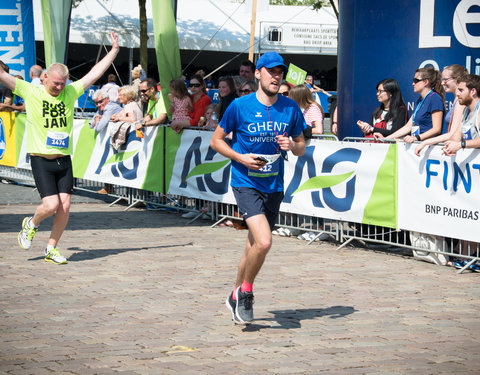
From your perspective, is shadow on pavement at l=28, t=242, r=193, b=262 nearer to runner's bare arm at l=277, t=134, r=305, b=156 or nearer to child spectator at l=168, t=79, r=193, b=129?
child spectator at l=168, t=79, r=193, b=129

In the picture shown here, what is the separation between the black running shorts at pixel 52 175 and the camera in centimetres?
917

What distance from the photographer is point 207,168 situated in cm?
1207

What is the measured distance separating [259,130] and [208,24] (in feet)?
87.6

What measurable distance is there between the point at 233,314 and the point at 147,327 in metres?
0.67

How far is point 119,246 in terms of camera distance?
1019 cm

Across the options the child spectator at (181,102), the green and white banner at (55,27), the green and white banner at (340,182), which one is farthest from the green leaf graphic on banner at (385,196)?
the green and white banner at (55,27)

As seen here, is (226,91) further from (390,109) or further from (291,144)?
(291,144)

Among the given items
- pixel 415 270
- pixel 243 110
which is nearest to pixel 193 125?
pixel 415 270

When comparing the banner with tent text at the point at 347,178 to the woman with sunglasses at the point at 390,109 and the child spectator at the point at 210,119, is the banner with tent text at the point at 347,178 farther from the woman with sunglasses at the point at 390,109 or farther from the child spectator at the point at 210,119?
the woman with sunglasses at the point at 390,109

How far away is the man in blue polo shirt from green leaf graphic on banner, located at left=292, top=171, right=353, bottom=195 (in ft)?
12.1

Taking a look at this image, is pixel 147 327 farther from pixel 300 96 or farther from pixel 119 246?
pixel 300 96

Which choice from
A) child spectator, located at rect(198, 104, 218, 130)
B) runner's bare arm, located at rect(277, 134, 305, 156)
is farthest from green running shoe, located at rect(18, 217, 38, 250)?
runner's bare arm, located at rect(277, 134, 305, 156)

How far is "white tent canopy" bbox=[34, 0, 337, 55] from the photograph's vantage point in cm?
2991

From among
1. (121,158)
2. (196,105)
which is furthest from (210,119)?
(121,158)
